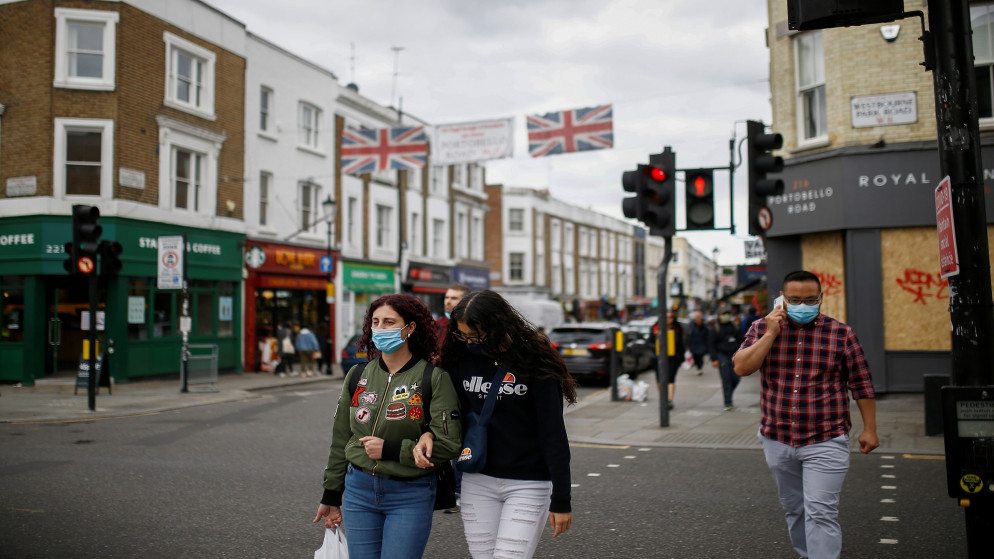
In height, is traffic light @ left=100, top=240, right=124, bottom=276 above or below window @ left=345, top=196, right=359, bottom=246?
below

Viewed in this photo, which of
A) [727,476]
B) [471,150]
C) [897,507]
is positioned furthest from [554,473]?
[471,150]

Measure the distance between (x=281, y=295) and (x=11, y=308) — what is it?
8283mm

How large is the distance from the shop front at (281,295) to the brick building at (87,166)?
123 inches

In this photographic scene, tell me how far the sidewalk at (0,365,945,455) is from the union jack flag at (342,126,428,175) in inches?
227

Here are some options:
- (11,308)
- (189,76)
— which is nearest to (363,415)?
(11,308)

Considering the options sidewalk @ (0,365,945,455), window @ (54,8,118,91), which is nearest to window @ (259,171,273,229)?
sidewalk @ (0,365,945,455)

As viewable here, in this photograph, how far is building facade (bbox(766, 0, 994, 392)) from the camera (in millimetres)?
13805

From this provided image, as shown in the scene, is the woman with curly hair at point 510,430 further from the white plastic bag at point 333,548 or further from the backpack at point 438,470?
the white plastic bag at point 333,548

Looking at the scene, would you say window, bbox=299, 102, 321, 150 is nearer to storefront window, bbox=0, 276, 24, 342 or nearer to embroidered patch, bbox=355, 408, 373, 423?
storefront window, bbox=0, 276, 24, 342

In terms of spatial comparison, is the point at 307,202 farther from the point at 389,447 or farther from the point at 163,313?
the point at 389,447

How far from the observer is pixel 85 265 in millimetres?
14125

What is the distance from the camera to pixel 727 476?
27.1 ft

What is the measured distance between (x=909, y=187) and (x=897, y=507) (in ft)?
29.3

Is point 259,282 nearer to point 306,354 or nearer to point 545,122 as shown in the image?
point 306,354
